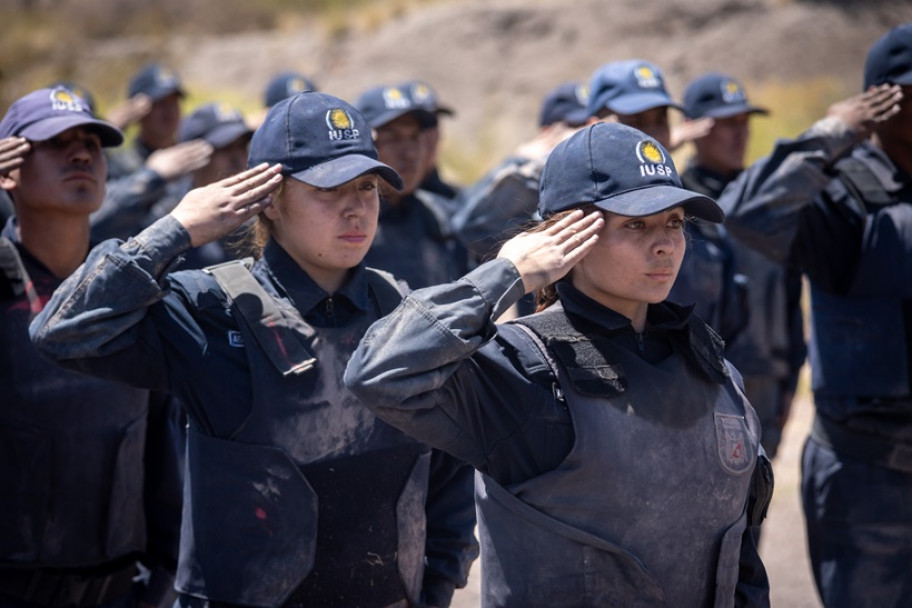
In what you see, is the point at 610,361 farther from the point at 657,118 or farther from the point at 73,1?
the point at 73,1

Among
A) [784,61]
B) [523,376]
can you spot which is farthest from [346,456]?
[784,61]

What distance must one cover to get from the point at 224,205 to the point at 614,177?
3.47 feet

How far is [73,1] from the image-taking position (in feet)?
93.6

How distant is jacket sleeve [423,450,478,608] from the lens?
146 inches

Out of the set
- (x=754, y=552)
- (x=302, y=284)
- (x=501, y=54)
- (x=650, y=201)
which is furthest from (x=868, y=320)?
(x=501, y=54)

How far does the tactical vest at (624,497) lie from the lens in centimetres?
286

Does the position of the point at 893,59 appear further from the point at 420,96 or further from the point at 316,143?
the point at 420,96

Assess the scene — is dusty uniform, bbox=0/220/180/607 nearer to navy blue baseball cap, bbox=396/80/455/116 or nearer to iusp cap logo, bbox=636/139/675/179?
iusp cap logo, bbox=636/139/675/179

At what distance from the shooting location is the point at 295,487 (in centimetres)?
327

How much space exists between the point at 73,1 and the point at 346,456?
27634 mm

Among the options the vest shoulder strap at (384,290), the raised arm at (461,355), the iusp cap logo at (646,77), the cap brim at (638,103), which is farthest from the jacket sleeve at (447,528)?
the iusp cap logo at (646,77)

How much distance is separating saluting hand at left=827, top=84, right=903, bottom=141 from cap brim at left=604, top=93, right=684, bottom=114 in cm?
105

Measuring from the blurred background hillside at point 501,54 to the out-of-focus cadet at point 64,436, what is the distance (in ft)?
41.8

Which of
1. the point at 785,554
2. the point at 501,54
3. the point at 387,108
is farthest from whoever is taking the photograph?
the point at 501,54
